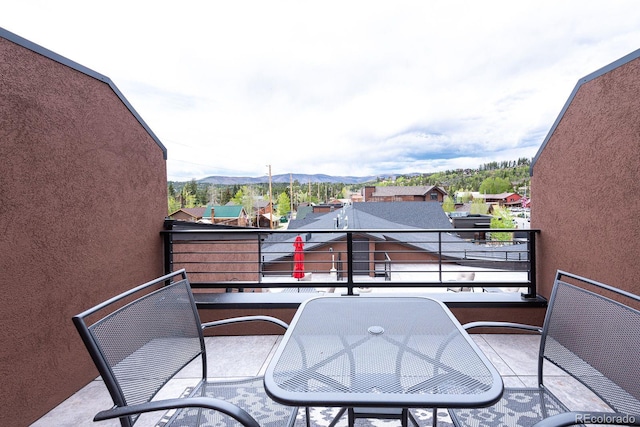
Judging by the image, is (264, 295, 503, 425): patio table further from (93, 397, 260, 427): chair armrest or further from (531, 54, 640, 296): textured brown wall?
(531, 54, 640, 296): textured brown wall

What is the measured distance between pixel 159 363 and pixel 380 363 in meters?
0.86

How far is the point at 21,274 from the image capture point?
190 cm

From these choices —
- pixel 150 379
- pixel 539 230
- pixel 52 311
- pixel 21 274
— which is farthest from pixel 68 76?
pixel 539 230

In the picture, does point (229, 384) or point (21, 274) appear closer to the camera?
point (229, 384)

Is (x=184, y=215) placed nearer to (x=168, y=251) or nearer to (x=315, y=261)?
(x=168, y=251)

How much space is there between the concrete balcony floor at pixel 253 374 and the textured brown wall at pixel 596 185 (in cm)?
74

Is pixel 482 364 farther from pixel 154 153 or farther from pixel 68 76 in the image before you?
pixel 154 153

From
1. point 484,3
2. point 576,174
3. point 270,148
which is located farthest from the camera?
point 270,148

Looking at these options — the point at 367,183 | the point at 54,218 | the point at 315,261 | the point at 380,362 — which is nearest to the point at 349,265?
the point at 315,261

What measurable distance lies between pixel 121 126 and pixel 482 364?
306 cm

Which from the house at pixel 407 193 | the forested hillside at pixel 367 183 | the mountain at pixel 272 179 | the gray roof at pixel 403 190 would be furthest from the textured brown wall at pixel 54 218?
the gray roof at pixel 403 190

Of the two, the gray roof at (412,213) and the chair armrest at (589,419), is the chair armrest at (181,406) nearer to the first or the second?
the chair armrest at (589,419)

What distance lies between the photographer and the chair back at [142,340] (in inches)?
39.8

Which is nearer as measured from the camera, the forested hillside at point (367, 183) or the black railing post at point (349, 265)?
the black railing post at point (349, 265)
